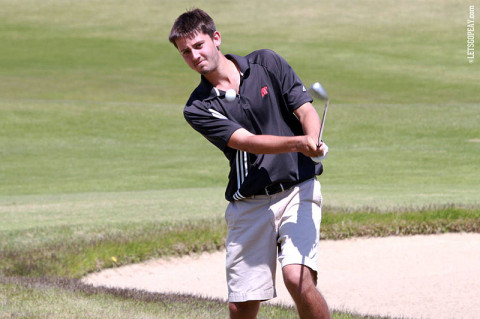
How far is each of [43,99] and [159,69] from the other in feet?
27.8

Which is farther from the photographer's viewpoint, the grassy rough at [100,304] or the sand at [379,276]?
the sand at [379,276]

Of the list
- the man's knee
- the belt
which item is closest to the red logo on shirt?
the belt

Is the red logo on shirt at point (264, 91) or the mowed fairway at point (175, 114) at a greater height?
the red logo on shirt at point (264, 91)

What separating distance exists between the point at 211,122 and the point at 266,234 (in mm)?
701

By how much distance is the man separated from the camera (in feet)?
14.5

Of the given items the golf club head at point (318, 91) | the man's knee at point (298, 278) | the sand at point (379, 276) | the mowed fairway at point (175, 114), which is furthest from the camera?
the mowed fairway at point (175, 114)

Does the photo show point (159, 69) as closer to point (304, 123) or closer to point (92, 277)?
point (92, 277)

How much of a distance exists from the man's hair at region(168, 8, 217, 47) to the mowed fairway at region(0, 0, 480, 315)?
3802 millimetres

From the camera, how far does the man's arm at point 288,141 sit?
3.97m

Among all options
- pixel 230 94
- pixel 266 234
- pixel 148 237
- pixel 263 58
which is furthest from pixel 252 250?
pixel 148 237

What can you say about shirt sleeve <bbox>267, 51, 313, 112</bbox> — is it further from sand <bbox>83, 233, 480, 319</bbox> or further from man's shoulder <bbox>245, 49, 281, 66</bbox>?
sand <bbox>83, 233, 480, 319</bbox>

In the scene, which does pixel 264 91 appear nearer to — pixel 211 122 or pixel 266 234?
pixel 211 122

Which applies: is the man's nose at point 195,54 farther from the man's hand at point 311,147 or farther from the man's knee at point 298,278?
the man's knee at point 298,278

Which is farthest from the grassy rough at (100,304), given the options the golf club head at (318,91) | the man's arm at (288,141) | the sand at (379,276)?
the golf club head at (318,91)
